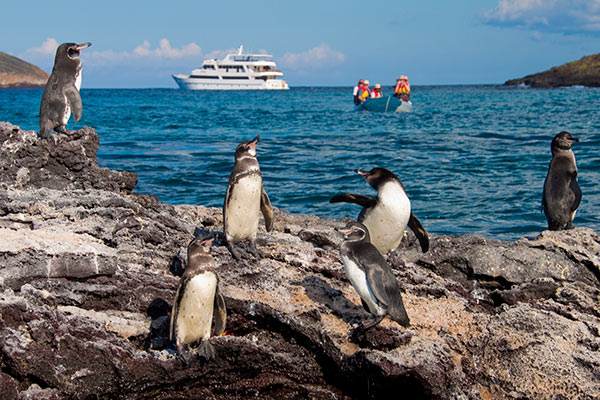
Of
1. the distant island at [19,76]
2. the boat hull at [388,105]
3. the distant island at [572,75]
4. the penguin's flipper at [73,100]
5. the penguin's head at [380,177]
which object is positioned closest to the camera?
the penguin's head at [380,177]

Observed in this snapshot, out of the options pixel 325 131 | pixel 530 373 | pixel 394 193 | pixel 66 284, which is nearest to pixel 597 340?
pixel 530 373

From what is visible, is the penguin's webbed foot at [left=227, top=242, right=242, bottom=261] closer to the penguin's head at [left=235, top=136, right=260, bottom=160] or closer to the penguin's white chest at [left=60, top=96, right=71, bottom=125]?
the penguin's head at [left=235, top=136, right=260, bottom=160]

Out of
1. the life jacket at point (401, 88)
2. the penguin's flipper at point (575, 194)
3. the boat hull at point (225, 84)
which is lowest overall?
the penguin's flipper at point (575, 194)

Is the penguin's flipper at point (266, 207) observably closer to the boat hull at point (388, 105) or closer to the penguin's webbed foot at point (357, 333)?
the penguin's webbed foot at point (357, 333)

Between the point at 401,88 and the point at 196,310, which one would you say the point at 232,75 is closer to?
the point at 401,88

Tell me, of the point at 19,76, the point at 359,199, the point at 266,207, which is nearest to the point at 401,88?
the point at 359,199

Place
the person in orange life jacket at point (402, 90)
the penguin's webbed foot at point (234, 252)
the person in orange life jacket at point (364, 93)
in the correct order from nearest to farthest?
the penguin's webbed foot at point (234, 252) → the person in orange life jacket at point (402, 90) → the person in orange life jacket at point (364, 93)

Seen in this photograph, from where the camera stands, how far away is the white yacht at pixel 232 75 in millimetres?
89438

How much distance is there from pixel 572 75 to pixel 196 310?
91656 millimetres

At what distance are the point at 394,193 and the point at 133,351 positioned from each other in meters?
2.34

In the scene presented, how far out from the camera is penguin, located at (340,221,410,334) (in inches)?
148

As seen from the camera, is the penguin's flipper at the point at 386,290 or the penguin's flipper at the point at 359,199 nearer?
the penguin's flipper at the point at 386,290

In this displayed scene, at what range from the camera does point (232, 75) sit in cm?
8944

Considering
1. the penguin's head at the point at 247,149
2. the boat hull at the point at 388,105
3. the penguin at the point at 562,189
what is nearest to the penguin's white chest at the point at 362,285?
the penguin's head at the point at 247,149
